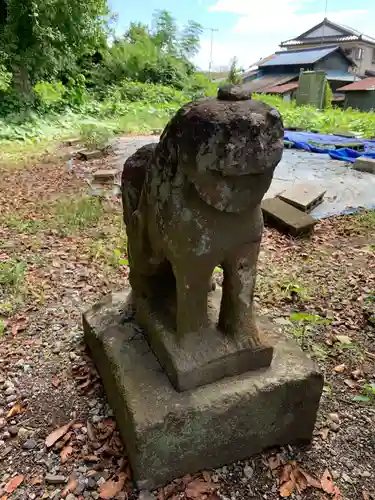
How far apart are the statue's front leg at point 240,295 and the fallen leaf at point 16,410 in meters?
0.99

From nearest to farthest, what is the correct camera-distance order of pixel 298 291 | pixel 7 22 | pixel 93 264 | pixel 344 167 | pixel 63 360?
1. pixel 63 360
2. pixel 298 291
3. pixel 93 264
4. pixel 344 167
5. pixel 7 22

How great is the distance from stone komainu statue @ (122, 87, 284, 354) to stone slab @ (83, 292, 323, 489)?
0.19 meters

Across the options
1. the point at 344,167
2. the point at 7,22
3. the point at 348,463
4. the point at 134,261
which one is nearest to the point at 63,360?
the point at 134,261

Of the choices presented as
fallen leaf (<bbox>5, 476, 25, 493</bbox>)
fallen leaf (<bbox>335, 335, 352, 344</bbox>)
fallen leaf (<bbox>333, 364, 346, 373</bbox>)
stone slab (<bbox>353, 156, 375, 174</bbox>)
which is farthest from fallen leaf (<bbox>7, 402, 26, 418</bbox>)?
stone slab (<bbox>353, 156, 375, 174</bbox>)

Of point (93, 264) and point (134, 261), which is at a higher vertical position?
point (134, 261)

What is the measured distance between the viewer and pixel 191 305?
1.52 metres

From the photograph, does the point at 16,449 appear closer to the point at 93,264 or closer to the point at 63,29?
the point at 93,264

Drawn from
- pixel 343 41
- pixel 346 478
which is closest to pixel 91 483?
pixel 346 478

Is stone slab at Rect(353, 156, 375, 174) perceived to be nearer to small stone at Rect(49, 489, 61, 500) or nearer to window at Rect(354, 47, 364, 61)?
small stone at Rect(49, 489, 61, 500)

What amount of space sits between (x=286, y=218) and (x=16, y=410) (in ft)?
9.17

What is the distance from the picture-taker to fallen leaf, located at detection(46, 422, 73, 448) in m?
1.71

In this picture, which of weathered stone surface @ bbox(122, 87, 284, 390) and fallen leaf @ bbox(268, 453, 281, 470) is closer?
weathered stone surface @ bbox(122, 87, 284, 390)

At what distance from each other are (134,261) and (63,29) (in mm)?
8288

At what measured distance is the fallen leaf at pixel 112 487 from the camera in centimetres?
151
